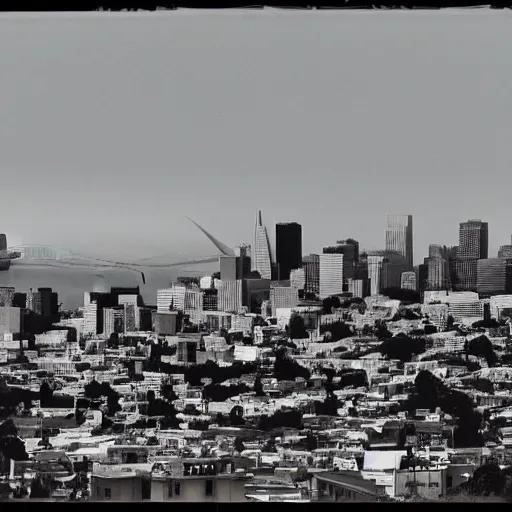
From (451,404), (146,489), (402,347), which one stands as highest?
(402,347)

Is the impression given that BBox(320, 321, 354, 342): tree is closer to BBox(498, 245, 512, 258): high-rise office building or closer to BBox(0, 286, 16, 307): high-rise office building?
BBox(498, 245, 512, 258): high-rise office building

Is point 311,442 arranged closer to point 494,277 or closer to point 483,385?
point 483,385

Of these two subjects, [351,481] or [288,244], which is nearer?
[351,481]

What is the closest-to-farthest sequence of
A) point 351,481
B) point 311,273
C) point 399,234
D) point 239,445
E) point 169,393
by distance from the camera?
1. point 351,481
2. point 399,234
3. point 239,445
4. point 311,273
5. point 169,393

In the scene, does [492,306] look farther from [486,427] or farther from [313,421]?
[313,421]

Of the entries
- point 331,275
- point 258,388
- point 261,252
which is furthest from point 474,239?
point 258,388
